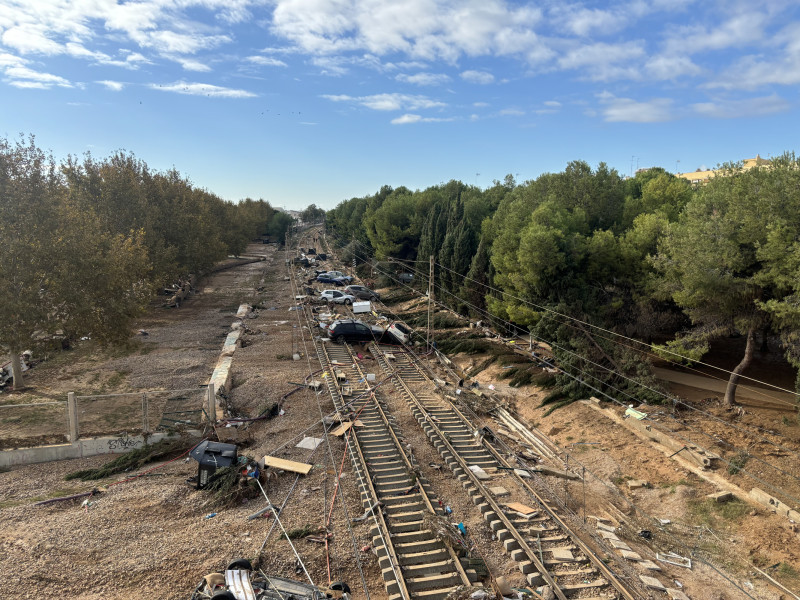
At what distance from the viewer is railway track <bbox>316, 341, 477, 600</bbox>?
363 inches

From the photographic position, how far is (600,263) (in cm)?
2525

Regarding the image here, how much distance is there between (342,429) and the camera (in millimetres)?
16141

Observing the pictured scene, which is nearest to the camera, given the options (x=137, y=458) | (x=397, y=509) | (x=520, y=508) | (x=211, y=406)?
(x=397, y=509)

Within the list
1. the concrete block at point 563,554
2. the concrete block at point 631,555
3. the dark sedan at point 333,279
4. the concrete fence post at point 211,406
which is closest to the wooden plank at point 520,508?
the concrete block at point 563,554

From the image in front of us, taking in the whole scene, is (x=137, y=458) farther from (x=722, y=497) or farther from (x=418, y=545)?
(x=722, y=497)

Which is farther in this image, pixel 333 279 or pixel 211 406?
pixel 333 279

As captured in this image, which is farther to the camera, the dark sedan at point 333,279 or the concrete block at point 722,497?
the dark sedan at point 333,279

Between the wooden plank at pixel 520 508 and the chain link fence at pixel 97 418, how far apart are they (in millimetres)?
10466

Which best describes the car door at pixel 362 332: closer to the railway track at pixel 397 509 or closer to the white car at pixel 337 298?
the railway track at pixel 397 509

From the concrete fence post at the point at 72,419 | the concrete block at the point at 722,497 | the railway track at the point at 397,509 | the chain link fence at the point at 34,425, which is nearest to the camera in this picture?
the railway track at the point at 397,509

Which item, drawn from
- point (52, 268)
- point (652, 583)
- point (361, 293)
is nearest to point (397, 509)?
point (652, 583)

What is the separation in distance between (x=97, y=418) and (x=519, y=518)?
47.5 feet

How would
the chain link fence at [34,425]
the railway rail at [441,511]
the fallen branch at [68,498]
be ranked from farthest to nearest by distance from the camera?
the chain link fence at [34,425]
the fallen branch at [68,498]
the railway rail at [441,511]

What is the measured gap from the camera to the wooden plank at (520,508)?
39.0 ft
